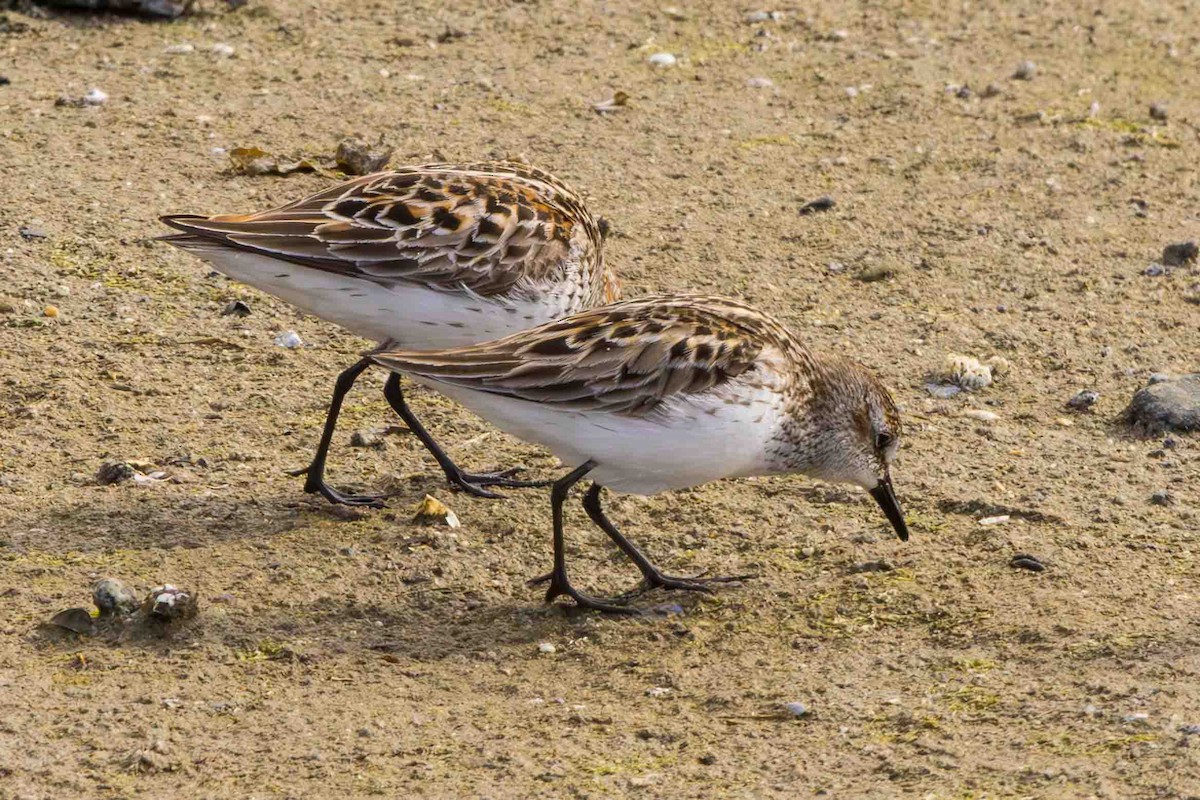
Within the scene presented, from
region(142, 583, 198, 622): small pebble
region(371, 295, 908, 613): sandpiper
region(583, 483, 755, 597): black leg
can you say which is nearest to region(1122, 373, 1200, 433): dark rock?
region(371, 295, 908, 613): sandpiper

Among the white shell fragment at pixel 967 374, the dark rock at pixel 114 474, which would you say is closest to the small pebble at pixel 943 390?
the white shell fragment at pixel 967 374

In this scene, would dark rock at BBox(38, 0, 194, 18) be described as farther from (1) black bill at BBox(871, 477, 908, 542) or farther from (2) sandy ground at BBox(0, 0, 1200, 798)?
(1) black bill at BBox(871, 477, 908, 542)

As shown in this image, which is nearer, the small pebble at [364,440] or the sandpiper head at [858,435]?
the sandpiper head at [858,435]

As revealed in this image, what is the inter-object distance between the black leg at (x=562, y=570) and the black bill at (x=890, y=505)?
1.23m

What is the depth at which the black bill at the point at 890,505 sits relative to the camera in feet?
23.2

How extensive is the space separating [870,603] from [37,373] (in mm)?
4312

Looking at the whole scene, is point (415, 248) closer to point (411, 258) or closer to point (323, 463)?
point (411, 258)

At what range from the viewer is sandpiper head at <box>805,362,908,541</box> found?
6961 millimetres

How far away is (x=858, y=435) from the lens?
6.99 m

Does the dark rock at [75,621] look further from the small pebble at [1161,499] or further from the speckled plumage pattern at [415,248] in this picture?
the small pebble at [1161,499]

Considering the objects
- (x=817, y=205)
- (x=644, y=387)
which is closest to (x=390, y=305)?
(x=644, y=387)

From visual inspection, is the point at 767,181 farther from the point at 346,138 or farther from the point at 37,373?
the point at 37,373

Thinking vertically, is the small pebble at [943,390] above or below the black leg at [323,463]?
above

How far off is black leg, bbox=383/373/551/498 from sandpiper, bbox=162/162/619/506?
2 centimetres
